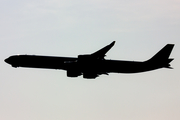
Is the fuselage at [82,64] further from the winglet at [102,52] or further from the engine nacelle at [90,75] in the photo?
the winglet at [102,52]

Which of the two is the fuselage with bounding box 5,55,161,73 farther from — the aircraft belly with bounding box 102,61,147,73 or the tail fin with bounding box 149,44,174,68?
the tail fin with bounding box 149,44,174,68

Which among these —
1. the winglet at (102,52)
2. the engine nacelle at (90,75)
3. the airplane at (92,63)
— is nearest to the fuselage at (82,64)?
the airplane at (92,63)

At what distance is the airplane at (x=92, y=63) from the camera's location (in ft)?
284

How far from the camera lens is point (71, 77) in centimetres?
8938

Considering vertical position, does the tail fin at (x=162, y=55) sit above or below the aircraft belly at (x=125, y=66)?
above

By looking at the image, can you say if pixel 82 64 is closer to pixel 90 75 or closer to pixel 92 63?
pixel 92 63

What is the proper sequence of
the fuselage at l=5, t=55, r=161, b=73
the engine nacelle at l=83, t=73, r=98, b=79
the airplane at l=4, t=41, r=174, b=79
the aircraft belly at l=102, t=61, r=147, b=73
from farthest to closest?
the engine nacelle at l=83, t=73, r=98, b=79 → the aircraft belly at l=102, t=61, r=147, b=73 → the fuselage at l=5, t=55, r=161, b=73 → the airplane at l=4, t=41, r=174, b=79

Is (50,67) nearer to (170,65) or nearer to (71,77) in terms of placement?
(71,77)

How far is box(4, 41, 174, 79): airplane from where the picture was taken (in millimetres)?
86688

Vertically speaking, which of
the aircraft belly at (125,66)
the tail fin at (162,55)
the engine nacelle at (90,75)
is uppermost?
the tail fin at (162,55)

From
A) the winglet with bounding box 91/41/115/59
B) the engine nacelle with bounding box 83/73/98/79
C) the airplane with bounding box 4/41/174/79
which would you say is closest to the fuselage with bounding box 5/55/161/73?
the airplane with bounding box 4/41/174/79

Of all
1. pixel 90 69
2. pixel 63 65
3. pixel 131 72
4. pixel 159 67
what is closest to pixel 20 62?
pixel 63 65

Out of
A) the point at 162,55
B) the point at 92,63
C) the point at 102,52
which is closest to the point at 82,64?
A: the point at 92,63

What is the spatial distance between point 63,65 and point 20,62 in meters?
10.9
